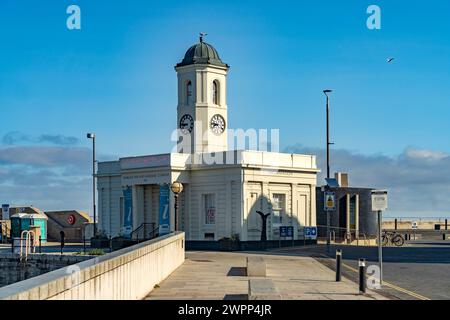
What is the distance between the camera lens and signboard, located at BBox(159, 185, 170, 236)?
154 ft

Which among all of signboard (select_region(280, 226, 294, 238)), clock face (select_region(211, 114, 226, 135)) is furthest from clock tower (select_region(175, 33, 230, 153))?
signboard (select_region(280, 226, 294, 238))

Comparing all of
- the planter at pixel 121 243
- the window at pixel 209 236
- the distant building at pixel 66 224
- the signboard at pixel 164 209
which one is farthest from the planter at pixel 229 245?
the distant building at pixel 66 224

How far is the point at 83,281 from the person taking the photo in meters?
11.7

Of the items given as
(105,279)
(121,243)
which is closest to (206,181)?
(121,243)

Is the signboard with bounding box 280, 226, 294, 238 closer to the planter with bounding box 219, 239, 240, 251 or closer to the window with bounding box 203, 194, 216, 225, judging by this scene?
the planter with bounding box 219, 239, 240, 251

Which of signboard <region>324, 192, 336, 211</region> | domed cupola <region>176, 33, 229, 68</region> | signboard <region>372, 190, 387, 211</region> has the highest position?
domed cupola <region>176, 33, 229, 68</region>

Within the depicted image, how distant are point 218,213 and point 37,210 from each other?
30.6 metres

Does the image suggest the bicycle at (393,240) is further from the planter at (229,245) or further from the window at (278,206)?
the planter at (229,245)

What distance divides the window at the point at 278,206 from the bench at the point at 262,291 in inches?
1141

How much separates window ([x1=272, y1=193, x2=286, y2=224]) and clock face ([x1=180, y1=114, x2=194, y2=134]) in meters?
8.12

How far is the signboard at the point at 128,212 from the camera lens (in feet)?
163

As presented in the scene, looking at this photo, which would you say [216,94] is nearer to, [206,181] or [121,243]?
[206,181]

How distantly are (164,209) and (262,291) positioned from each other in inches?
1265
